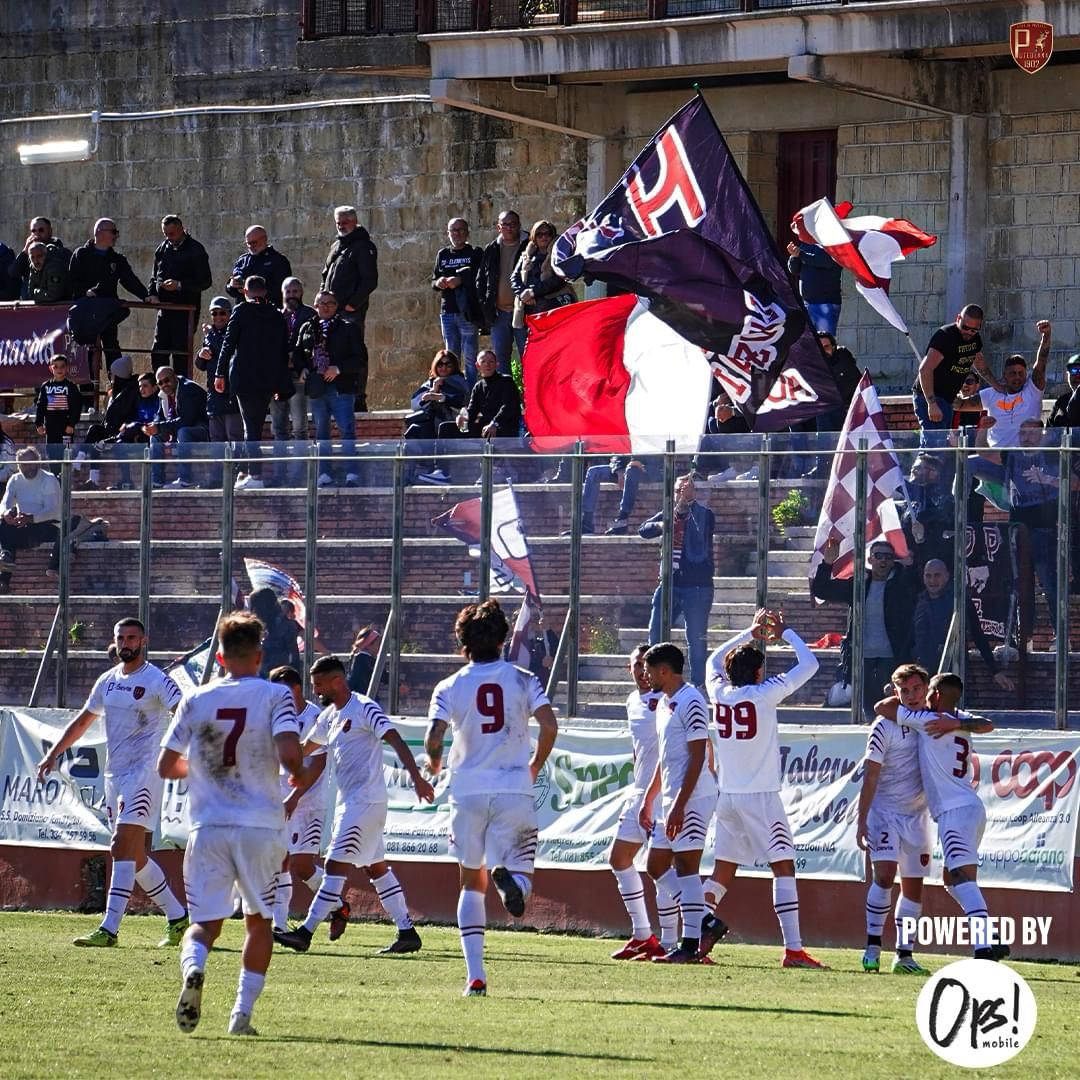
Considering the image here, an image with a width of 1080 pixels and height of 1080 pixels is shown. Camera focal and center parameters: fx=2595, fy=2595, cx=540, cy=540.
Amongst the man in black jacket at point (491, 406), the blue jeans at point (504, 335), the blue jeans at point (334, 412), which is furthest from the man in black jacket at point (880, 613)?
the blue jeans at point (504, 335)

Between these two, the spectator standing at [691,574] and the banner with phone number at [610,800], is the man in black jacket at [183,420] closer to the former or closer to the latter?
the banner with phone number at [610,800]

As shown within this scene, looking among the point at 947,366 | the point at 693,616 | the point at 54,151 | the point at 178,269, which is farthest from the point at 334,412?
the point at 54,151

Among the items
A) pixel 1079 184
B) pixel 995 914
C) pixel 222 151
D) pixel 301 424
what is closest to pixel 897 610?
pixel 995 914

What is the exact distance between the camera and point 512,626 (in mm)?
19703

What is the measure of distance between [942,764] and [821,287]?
889 centimetres

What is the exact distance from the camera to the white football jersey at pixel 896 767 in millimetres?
15672

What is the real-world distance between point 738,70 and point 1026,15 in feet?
12.5

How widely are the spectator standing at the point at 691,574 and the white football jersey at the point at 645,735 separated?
1923 millimetres

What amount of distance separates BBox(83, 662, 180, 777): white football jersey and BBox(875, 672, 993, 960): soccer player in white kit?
16.7 ft

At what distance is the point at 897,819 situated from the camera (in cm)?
1582

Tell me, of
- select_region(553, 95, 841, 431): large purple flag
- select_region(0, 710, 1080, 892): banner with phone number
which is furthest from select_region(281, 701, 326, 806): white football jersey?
select_region(553, 95, 841, 431): large purple flag

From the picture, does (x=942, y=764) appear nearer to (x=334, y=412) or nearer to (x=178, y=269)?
(x=334, y=412)

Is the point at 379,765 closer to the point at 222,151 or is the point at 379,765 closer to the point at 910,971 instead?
the point at 910,971

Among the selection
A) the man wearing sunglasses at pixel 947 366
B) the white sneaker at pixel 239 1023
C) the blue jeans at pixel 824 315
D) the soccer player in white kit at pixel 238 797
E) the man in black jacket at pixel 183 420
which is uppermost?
the blue jeans at pixel 824 315
